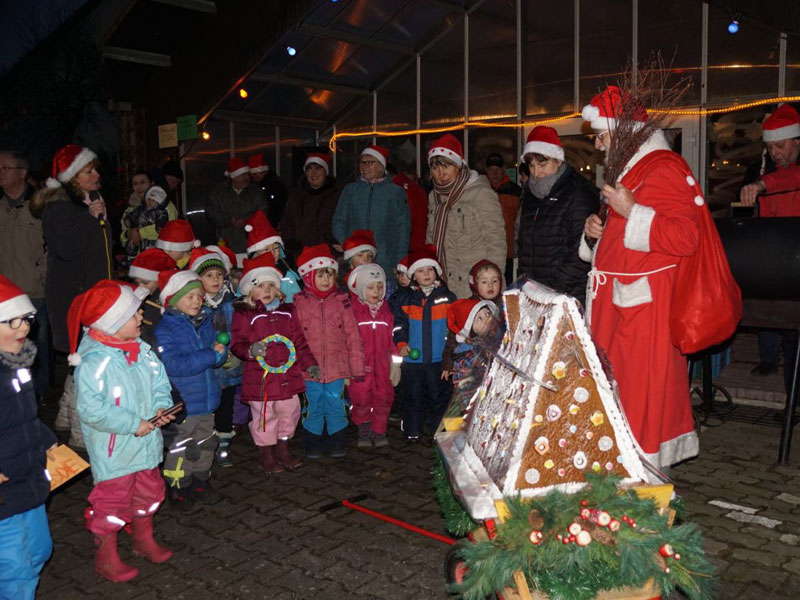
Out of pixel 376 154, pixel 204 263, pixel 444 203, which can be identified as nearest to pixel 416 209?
pixel 376 154

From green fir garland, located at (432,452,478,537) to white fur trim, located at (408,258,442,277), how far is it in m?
2.75

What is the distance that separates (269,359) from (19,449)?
8.05 feet

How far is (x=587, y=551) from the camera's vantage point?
9.77 ft

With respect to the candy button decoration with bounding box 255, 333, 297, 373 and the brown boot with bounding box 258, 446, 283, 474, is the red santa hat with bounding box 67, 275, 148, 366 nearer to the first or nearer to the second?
the candy button decoration with bounding box 255, 333, 297, 373

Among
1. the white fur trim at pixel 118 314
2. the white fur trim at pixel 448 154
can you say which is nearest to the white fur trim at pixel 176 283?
the white fur trim at pixel 118 314

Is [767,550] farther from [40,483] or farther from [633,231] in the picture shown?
[40,483]

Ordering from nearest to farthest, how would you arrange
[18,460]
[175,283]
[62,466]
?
[18,460] < [62,466] < [175,283]

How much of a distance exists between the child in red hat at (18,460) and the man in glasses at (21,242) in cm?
420

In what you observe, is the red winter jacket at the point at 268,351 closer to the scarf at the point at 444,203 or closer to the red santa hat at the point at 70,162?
the red santa hat at the point at 70,162

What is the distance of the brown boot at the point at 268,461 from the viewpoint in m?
6.00

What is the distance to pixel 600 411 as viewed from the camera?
10.7ft

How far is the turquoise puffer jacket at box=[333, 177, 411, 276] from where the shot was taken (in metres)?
7.86

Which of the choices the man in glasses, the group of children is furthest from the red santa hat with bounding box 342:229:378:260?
the man in glasses

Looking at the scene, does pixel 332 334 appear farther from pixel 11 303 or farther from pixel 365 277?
pixel 11 303
